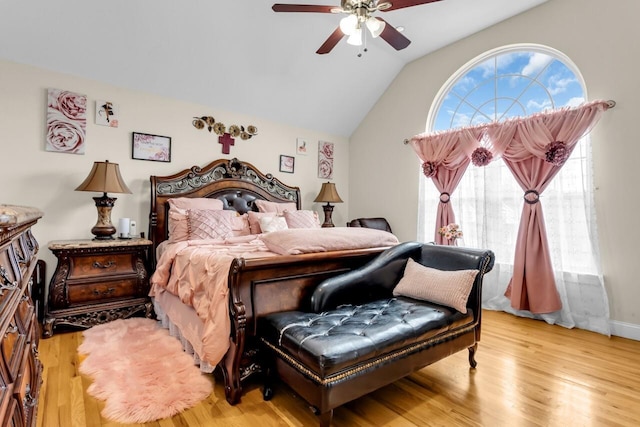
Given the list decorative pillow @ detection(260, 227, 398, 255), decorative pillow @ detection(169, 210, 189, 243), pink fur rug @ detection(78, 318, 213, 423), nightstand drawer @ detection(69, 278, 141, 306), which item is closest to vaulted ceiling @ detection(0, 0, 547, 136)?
decorative pillow @ detection(169, 210, 189, 243)

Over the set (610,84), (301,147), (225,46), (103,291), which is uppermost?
(225,46)

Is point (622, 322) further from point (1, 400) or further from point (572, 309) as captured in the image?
point (1, 400)

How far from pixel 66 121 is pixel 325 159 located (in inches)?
128

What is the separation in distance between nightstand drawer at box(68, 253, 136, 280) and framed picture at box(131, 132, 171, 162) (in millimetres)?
1140

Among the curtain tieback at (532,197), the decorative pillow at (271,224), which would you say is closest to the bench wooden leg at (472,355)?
the curtain tieback at (532,197)

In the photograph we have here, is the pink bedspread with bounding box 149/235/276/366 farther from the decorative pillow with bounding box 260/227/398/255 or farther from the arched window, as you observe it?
the arched window

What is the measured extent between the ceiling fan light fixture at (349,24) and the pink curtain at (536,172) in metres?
2.06

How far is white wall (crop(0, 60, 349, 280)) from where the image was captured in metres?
2.88

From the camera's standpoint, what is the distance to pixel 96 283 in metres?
2.84

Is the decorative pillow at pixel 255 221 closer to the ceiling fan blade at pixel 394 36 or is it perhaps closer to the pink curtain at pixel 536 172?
the ceiling fan blade at pixel 394 36

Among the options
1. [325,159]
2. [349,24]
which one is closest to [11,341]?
[349,24]

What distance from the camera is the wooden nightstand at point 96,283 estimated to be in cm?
267

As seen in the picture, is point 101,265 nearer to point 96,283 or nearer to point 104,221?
point 96,283

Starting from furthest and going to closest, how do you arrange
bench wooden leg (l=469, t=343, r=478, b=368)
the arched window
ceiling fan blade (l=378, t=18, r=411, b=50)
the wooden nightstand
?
the arched window < the wooden nightstand < ceiling fan blade (l=378, t=18, r=411, b=50) < bench wooden leg (l=469, t=343, r=478, b=368)
